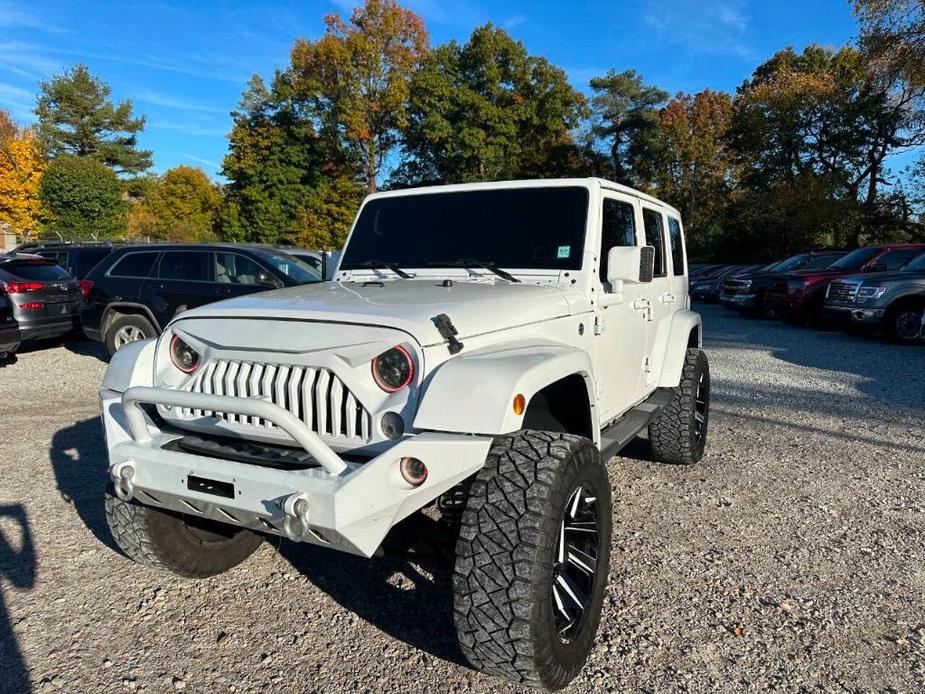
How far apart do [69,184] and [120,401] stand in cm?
4293

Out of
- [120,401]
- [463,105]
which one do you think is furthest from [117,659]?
[463,105]

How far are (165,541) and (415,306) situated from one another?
1.58m

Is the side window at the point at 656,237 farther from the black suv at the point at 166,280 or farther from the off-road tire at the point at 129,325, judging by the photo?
the off-road tire at the point at 129,325

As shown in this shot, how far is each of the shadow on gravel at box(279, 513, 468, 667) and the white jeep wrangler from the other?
161 mm

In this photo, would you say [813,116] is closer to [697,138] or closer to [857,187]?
[857,187]

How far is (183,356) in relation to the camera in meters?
2.76

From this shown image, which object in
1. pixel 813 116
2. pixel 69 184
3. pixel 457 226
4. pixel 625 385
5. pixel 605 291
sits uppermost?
pixel 813 116

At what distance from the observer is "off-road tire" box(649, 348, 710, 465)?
14.8 feet

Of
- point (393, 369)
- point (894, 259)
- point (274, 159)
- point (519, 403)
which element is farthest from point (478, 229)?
Answer: point (274, 159)

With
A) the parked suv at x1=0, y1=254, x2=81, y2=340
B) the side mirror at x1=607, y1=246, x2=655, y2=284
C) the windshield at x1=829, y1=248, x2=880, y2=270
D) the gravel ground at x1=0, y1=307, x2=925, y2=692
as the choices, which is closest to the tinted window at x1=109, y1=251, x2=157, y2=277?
the parked suv at x1=0, y1=254, x2=81, y2=340

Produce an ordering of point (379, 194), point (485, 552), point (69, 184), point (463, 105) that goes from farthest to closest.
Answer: point (69, 184)
point (463, 105)
point (379, 194)
point (485, 552)

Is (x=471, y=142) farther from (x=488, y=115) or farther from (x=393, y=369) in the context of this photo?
(x=393, y=369)

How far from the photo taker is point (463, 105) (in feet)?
114

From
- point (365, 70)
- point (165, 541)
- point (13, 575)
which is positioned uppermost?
point (365, 70)
